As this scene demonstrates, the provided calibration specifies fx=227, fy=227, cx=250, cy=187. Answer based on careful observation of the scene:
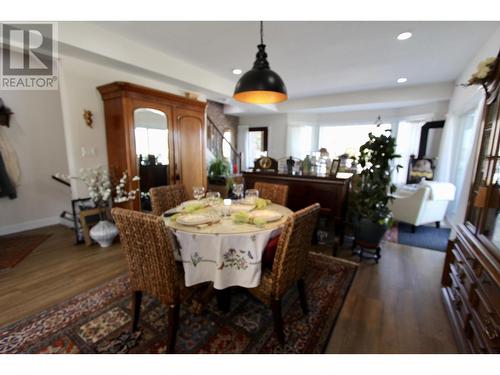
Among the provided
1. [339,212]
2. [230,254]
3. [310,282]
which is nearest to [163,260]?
[230,254]

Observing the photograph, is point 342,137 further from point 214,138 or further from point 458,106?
point 214,138

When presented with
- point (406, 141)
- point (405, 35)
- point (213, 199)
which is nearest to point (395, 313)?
point (213, 199)

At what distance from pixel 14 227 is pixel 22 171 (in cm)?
88

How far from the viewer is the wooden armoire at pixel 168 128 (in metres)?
2.83

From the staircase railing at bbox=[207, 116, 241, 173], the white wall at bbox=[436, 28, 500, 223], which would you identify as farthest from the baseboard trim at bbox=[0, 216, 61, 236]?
the white wall at bbox=[436, 28, 500, 223]

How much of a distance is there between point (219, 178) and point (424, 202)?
3.69 m

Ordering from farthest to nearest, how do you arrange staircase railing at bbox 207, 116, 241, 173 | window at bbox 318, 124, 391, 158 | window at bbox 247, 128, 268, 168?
window at bbox 247, 128, 268, 168 → window at bbox 318, 124, 391, 158 → staircase railing at bbox 207, 116, 241, 173

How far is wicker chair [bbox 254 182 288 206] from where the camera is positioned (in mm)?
2621

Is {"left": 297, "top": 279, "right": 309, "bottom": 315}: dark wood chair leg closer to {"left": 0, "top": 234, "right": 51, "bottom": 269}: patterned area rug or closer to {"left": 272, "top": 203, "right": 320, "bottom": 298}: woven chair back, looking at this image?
{"left": 272, "top": 203, "right": 320, "bottom": 298}: woven chair back

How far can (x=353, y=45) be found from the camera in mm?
2914

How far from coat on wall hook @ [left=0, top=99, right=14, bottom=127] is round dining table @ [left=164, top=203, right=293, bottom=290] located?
361 centimetres
